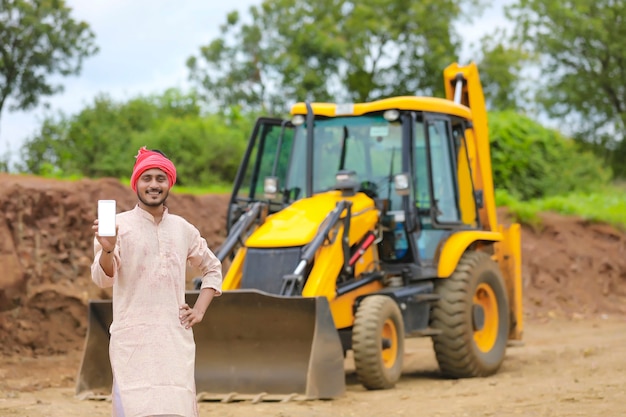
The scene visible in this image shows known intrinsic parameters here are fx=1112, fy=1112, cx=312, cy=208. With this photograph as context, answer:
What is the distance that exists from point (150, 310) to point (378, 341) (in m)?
4.65

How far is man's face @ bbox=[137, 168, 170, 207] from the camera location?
5141 mm

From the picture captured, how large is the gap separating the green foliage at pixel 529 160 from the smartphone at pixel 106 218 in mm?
18919

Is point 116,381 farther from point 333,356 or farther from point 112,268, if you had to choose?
point 333,356

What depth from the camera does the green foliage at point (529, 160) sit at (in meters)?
23.3

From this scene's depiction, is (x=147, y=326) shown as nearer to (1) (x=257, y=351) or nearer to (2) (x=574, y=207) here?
(1) (x=257, y=351)

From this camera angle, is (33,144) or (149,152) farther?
(33,144)

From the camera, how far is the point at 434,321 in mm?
10805

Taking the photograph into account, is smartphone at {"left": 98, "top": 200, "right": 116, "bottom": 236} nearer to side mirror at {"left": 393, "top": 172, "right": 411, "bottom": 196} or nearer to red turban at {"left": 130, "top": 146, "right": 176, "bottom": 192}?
red turban at {"left": 130, "top": 146, "right": 176, "bottom": 192}

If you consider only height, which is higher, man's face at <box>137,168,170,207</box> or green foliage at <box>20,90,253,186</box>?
green foliage at <box>20,90,253,186</box>

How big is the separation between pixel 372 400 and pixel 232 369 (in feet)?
3.91

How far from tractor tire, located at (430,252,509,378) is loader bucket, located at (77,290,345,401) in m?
1.99

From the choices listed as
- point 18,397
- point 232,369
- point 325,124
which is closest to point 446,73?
point 325,124

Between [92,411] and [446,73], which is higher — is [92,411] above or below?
below

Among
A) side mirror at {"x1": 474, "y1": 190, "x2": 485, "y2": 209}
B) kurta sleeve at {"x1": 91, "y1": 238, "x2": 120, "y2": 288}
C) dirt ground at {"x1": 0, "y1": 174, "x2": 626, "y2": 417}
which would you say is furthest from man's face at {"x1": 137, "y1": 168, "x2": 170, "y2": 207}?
side mirror at {"x1": 474, "y1": 190, "x2": 485, "y2": 209}
